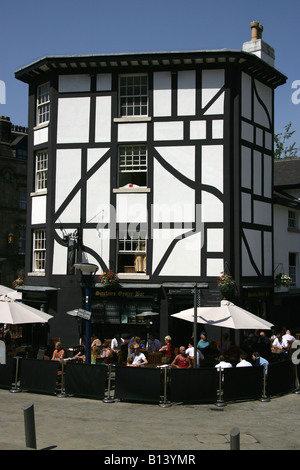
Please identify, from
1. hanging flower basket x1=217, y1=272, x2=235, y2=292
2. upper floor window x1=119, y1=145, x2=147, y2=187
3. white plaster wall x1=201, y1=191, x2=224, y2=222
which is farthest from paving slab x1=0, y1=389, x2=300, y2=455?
upper floor window x1=119, y1=145, x2=147, y2=187

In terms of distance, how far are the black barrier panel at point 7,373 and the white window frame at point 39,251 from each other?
8.60 metres

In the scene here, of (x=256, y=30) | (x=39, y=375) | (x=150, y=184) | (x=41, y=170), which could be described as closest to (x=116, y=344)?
(x=39, y=375)

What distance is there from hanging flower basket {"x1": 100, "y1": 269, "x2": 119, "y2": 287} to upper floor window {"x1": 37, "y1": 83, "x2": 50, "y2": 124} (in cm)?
714

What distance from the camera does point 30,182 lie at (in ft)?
79.9

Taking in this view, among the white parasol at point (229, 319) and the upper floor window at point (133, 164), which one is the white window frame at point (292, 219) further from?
the white parasol at point (229, 319)

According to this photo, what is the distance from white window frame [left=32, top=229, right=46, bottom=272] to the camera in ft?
78.5

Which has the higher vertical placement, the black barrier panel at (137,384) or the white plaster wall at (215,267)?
the white plaster wall at (215,267)

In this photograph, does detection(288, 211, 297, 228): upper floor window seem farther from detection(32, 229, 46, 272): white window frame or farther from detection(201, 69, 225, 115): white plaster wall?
detection(32, 229, 46, 272): white window frame

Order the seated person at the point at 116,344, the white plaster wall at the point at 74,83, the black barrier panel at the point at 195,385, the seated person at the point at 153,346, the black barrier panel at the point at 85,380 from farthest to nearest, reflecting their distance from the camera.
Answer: the white plaster wall at the point at 74,83 → the seated person at the point at 116,344 → the seated person at the point at 153,346 → the black barrier panel at the point at 85,380 → the black barrier panel at the point at 195,385

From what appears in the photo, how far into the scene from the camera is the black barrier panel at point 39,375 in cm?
1484

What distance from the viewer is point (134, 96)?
22.9 m

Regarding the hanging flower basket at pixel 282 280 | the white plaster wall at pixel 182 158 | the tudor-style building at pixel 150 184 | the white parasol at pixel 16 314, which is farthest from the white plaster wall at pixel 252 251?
the white parasol at pixel 16 314
